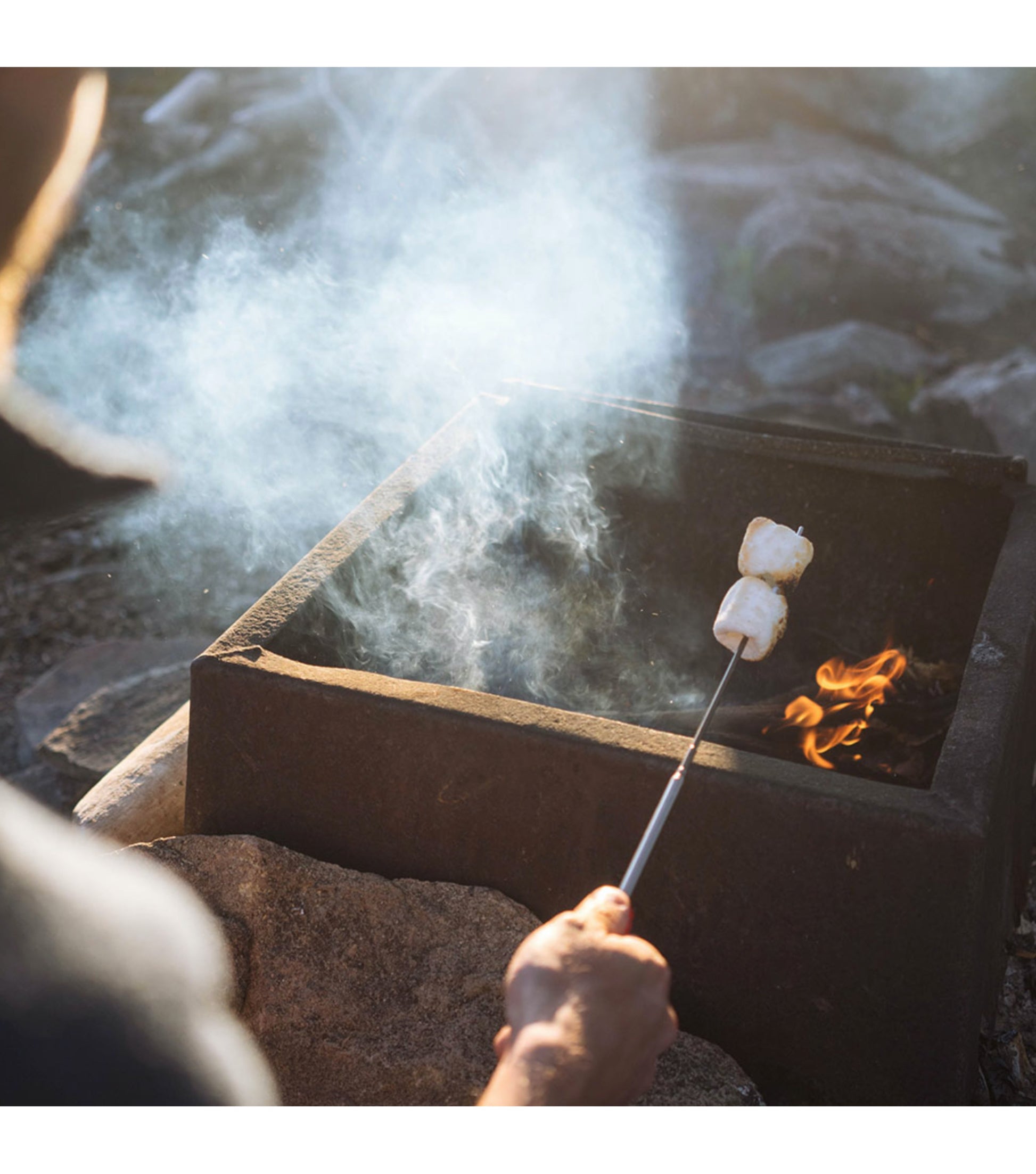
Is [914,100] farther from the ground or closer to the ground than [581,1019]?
farther from the ground

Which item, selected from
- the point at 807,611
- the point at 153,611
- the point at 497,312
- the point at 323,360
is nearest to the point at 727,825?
the point at 807,611

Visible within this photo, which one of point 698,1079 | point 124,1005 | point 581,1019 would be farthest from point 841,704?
point 124,1005

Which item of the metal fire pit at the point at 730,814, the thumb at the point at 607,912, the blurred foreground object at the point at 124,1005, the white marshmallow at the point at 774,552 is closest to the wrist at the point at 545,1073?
the thumb at the point at 607,912

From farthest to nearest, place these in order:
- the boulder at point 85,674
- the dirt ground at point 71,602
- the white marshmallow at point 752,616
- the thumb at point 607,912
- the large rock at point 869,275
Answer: the large rock at point 869,275, the dirt ground at point 71,602, the boulder at point 85,674, the white marshmallow at point 752,616, the thumb at point 607,912

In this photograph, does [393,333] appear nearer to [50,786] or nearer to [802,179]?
[50,786]

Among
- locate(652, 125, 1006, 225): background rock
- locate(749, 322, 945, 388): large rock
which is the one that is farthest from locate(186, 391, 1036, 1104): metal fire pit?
locate(652, 125, 1006, 225): background rock

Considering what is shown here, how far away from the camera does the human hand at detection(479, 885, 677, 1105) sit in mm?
1376

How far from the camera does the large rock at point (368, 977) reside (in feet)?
6.93

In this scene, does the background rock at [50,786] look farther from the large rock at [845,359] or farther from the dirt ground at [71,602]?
the large rock at [845,359]

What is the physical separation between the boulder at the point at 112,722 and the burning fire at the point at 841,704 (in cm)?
219

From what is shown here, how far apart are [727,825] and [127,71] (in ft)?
30.9

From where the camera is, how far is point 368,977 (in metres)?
2.27

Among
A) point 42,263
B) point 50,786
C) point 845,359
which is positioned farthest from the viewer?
point 845,359

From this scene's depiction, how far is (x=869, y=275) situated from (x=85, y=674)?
6.15 m
